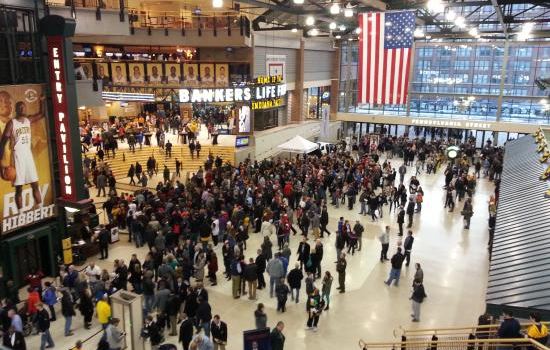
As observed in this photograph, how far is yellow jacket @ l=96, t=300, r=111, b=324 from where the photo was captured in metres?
9.94

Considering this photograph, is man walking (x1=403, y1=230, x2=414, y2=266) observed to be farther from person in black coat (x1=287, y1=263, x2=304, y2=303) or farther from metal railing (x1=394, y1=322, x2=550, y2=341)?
person in black coat (x1=287, y1=263, x2=304, y2=303)

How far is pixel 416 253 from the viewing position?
51.9 feet

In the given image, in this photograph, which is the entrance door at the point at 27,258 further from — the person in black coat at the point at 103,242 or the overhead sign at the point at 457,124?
the overhead sign at the point at 457,124

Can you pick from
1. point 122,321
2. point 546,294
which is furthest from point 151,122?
point 546,294

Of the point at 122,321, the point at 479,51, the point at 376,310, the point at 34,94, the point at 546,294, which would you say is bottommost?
the point at 376,310

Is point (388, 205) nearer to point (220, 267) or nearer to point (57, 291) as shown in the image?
point (220, 267)

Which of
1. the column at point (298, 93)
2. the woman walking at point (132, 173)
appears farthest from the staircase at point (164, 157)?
the column at point (298, 93)

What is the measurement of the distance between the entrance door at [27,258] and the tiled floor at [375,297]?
197 centimetres

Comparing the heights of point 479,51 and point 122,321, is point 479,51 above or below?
above

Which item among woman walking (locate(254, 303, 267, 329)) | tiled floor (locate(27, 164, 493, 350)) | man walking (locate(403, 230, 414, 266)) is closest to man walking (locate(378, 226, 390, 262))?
tiled floor (locate(27, 164, 493, 350))

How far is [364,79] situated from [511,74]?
83.6ft

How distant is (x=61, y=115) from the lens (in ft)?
42.4

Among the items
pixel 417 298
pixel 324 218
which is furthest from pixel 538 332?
pixel 324 218

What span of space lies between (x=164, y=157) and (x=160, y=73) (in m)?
5.50
